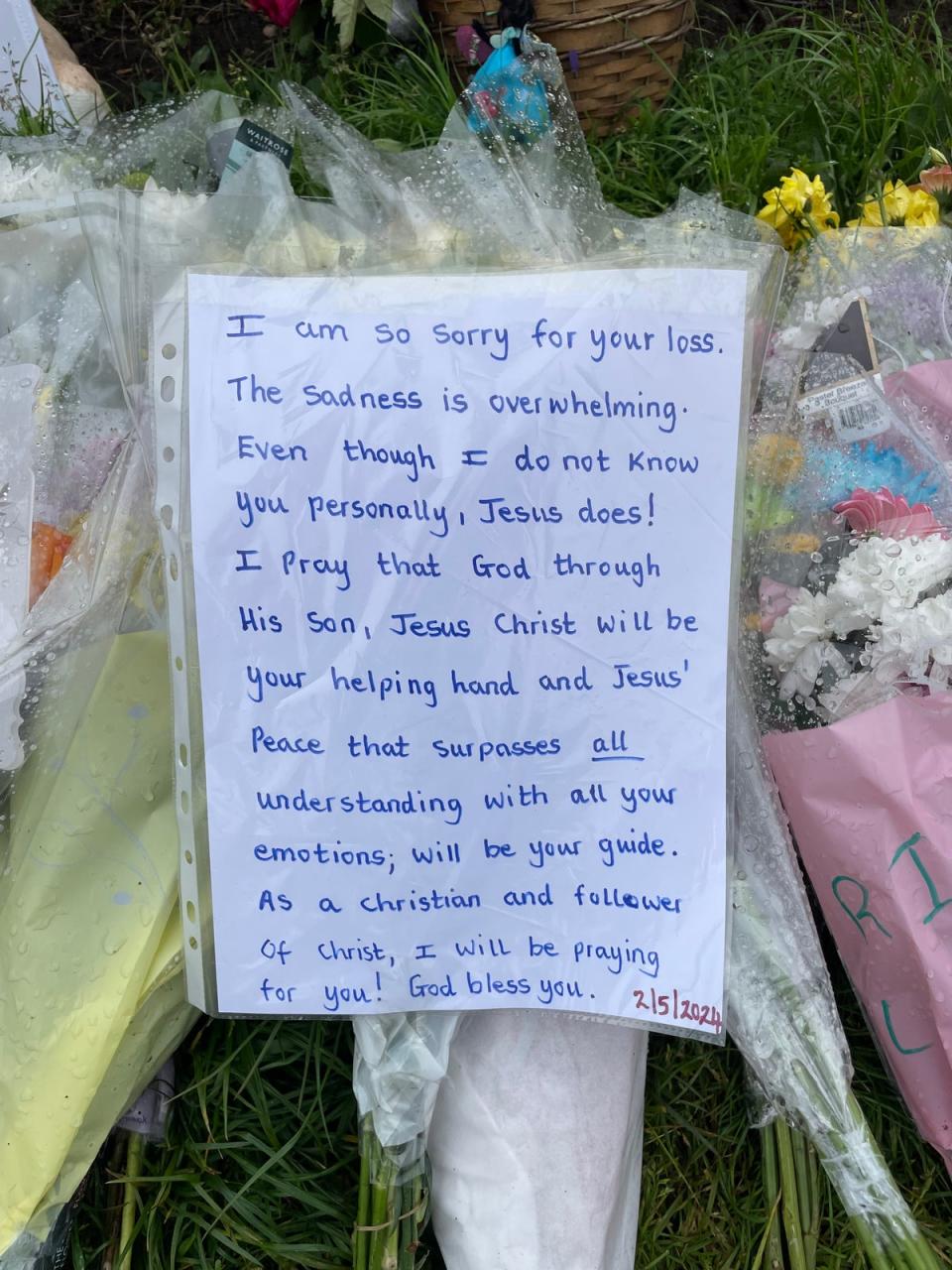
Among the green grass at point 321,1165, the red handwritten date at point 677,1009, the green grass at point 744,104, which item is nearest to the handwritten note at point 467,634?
the red handwritten date at point 677,1009

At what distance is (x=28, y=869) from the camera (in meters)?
0.90

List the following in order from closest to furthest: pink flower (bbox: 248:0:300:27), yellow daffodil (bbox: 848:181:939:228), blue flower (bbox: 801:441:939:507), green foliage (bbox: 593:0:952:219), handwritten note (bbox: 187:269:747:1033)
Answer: handwritten note (bbox: 187:269:747:1033), blue flower (bbox: 801:441:939:507), yellow daffodil (bbox: 848:181:939:228), green foliage (bbox: 593:0:952:219), pink flower (bbox: 248:0:300:27)

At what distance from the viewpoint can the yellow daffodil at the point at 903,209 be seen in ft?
3.70

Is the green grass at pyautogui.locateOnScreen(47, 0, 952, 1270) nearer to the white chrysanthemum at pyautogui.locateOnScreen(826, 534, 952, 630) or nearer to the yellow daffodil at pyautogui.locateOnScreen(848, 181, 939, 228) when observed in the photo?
the white chrysanthemum at pyautogui.locateOnScreen(826, 534, 952, 630)

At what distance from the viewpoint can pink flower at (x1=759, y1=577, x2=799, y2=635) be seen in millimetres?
942

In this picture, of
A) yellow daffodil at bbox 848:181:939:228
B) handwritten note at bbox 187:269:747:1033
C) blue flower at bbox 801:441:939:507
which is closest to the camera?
handwritten note at bbox 187:269:747:1033

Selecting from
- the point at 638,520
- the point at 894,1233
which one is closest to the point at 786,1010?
the point at 894,1233

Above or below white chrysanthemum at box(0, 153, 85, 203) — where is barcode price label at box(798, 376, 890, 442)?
below

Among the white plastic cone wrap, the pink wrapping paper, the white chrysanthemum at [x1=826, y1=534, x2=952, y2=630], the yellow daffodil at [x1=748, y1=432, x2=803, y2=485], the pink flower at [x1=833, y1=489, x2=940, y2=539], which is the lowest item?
the white plastic cone wrap

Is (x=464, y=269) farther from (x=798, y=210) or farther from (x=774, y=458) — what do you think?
(x=798, y=210)

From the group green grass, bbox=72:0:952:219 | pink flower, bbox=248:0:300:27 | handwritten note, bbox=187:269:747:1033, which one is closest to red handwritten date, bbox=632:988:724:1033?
handwritten note, bbox=187:269:747:1033

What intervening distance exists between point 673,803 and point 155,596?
46cm

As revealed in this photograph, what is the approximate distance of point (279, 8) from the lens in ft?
5.10

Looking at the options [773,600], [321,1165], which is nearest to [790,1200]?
[321,1165]
